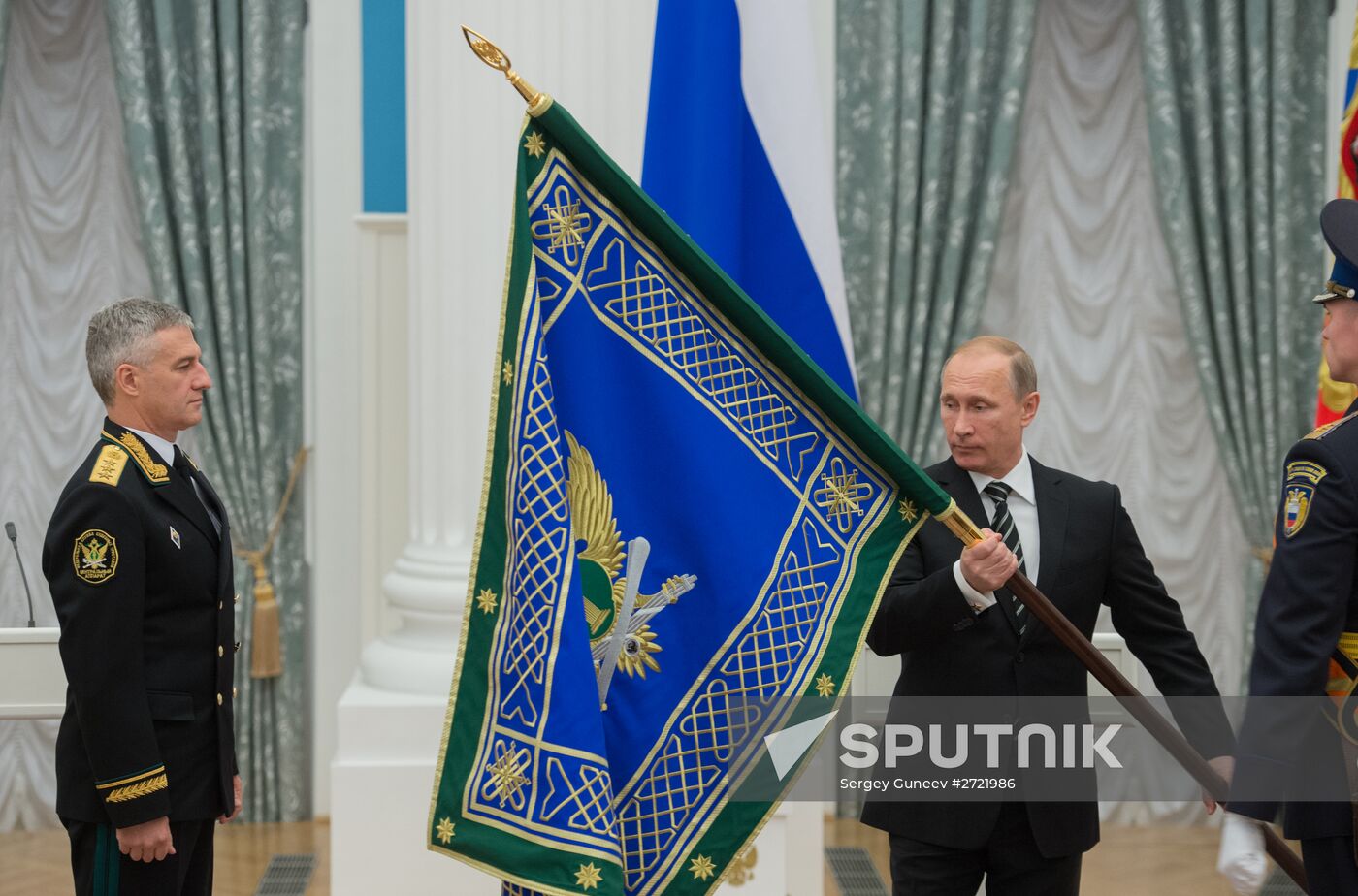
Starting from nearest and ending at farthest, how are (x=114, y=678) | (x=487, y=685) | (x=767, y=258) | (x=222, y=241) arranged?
(x=487, y=685) → (x=114, y=678) → (x=767, y=258) → (x=222, y=241)

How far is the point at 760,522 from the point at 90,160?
13.7 ft

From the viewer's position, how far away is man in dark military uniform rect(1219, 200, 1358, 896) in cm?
214

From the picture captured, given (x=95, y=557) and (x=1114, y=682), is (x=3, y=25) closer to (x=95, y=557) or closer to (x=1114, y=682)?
(x=95, y=557)

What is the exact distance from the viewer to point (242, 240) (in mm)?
5320

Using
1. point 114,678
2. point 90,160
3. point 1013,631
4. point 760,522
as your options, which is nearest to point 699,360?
point 760,522

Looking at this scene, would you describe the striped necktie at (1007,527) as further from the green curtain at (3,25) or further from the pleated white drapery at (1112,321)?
the green curtain at (3,25)

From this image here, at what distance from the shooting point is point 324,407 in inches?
214

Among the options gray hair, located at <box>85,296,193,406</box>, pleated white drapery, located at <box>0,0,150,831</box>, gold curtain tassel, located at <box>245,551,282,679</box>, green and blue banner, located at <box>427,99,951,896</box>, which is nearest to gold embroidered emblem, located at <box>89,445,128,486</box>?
gray hair, located at <box>85,296,193,406</box>

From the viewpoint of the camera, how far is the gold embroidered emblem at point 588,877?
1.99m

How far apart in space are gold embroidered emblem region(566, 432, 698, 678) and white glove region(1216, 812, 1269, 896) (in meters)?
0.91

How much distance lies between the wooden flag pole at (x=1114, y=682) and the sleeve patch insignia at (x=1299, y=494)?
1.13ft

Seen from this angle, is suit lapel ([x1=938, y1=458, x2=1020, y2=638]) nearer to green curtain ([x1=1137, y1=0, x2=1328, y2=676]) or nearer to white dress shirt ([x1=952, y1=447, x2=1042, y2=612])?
white dress shirt ([x1=952, y1=447, x2=1042, y2=612])

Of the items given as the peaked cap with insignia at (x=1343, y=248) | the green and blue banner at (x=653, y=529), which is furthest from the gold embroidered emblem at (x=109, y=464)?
the peaked cap with insignia at (x=1343, y=248)

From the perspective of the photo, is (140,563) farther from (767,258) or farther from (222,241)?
(222,241)
